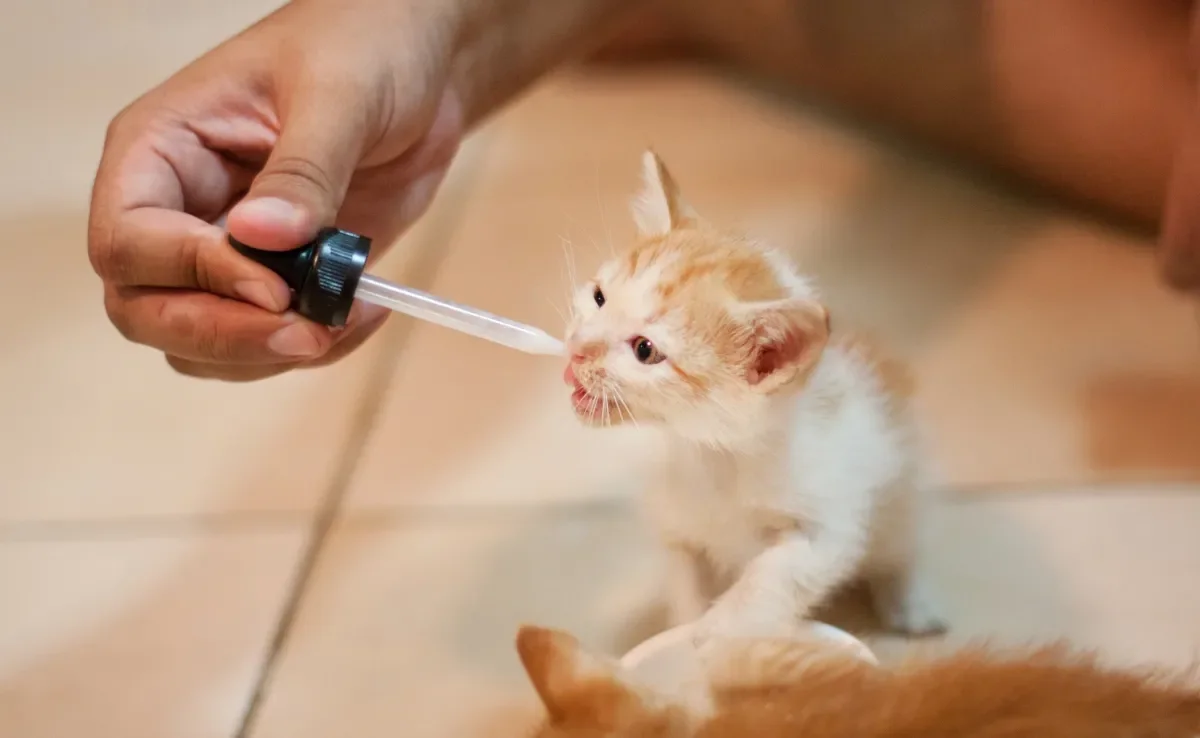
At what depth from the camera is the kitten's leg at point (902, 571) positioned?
0.62m

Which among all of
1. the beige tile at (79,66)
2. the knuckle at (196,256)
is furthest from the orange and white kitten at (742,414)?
the beige tile at (79,66)

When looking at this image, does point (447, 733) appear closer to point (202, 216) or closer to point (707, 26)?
point (202, 216)

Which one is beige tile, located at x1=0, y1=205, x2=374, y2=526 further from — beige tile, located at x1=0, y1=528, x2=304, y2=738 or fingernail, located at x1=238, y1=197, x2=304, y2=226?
fingernail, located at x1=238, y1=197, x2=304, y2=226

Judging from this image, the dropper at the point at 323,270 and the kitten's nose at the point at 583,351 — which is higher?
the kitten's nose at the point at 583,351

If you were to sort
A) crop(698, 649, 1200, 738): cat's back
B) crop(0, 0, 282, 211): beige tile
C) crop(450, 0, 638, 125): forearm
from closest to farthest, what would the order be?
1. crop(698, 649, 1200, 738): cat's back
2. crop(450, 0, 638, 125): forearm
3. crop(0, 0, 282, 211): beige tile

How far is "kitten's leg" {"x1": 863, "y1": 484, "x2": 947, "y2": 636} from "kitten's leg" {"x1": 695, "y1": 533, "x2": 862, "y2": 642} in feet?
0.15

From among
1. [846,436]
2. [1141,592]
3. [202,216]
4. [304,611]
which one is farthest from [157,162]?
[1141,592]

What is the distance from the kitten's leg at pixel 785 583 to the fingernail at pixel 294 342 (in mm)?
265

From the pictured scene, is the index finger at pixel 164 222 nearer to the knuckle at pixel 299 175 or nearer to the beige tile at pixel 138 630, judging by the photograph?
the knuckle at pixel 299 175

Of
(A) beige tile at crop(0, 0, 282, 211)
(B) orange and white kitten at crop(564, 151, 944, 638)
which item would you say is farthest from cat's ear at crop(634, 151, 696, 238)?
(A) beige tile at crop(0, 0, 282, 211)

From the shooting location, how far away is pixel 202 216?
707mm

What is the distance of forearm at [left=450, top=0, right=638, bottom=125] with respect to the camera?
830mm

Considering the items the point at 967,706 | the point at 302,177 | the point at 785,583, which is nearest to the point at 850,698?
the point at 967,706

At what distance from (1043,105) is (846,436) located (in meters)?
0.56
